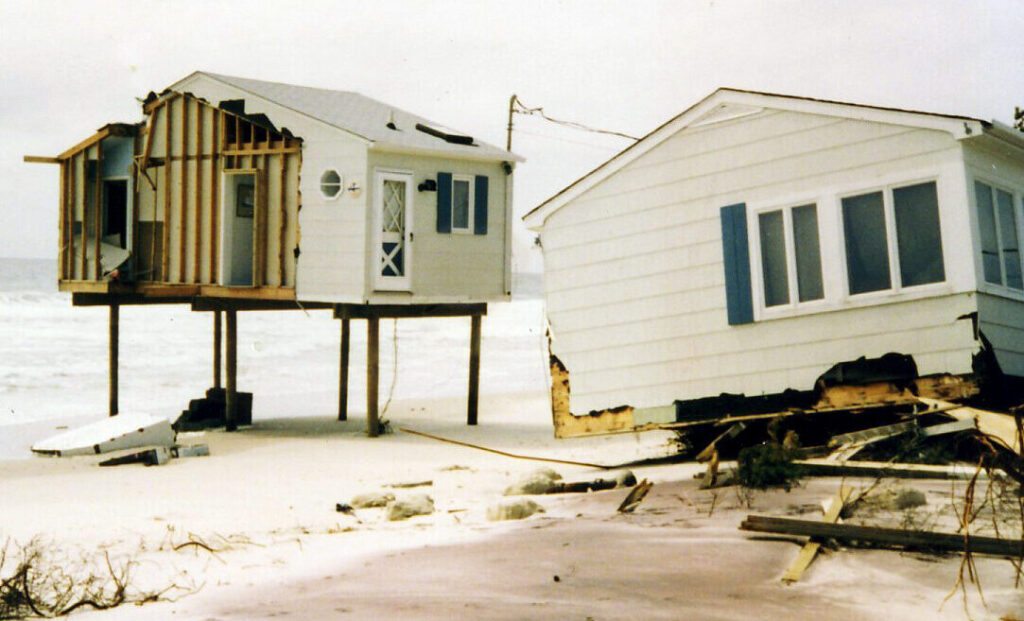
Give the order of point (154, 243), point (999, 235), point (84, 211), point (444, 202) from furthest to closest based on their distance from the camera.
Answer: point (84, 211) → point (154, 243) → point (444, 202) → point (999, 235)

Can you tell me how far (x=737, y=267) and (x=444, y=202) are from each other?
9.58 metres

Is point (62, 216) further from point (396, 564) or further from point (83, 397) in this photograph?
point (396, 564)

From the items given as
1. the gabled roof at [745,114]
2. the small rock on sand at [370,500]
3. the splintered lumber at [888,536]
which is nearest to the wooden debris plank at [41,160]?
the gabled roof at [745,114]

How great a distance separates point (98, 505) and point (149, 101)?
41.0ft

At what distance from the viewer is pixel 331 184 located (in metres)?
19.7

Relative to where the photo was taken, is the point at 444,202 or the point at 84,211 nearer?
the point at 444,202

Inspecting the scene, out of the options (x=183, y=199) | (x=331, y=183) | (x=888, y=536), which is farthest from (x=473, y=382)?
(x=888, y=536)

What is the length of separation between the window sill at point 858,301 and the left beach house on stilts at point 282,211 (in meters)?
9.47

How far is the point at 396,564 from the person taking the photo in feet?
27.3

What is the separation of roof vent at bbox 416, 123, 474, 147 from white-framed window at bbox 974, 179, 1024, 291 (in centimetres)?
1206

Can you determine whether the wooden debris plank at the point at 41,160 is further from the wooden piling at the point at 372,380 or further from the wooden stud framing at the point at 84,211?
the wooden piling at the point at 372,380

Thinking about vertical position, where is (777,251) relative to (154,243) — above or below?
below

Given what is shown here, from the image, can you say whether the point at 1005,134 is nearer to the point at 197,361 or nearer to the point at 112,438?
the point at 112,438

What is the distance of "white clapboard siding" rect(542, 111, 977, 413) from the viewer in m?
11.3
